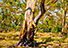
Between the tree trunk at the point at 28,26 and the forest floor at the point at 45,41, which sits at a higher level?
the tree trunk at the point at 28,26

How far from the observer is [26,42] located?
15.2 ft

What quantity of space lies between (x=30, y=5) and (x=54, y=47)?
2.66m

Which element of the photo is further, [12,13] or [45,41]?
[12,13]

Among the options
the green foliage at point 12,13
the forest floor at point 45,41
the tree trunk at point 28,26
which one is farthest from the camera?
the green foliage at point 12,13

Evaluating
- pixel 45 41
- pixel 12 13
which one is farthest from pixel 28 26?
pixel 12 13

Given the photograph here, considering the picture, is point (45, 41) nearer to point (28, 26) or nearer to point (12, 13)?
point (28, 26)

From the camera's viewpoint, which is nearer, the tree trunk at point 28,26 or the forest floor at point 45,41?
the tree trunk at point 28,26

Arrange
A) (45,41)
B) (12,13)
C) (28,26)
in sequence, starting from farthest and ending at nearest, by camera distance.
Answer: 1. (12,13)
2. (45,41)
3. (28,26)

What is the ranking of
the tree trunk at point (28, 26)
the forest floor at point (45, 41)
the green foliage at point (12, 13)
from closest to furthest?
1. the tree trunk at point (28, 26)
2. the forest floor at point (45, 41)
3. the green foliage at point (12, 13)

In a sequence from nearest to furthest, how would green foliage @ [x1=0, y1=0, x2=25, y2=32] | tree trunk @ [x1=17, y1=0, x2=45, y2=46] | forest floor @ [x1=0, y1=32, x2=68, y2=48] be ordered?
tree trunk @ [x1=17, y1=0, x2=45, y2=46] < forest floor @ [x1=0, y1=32, x2=68, y2=48] < green foliage @ [x1=0, y1=0, x2=25, y2=32]

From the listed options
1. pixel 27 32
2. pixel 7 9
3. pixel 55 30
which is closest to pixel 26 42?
pixel 27 32

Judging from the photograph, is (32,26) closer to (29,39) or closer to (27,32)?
(27,32)

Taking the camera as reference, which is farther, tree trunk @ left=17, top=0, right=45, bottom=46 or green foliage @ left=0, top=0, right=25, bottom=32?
green foliage @ left=0, top=0, right=25, bottom=32

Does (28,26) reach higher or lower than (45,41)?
higher
